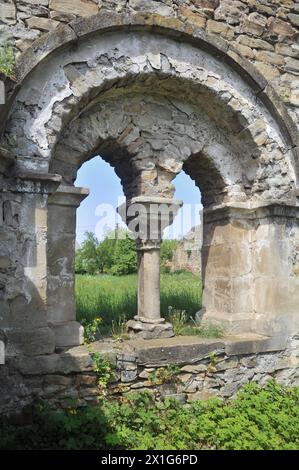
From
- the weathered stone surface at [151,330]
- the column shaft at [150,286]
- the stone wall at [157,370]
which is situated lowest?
the stone wall at [157,370]

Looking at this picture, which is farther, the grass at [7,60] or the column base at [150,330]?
the column base at [150,330]

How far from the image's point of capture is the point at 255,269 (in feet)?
15.6

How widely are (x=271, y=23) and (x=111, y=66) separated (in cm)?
211

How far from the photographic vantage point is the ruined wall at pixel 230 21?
3.53m

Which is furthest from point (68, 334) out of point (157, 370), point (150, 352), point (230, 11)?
point (230, 11)

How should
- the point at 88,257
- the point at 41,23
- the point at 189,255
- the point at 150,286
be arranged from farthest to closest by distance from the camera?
1. the point at 88,257
2. the point at 189,255
3. the point at 150,286
4. the point at 41,23

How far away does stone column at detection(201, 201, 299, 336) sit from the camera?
4574mm

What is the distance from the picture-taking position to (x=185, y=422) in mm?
3732

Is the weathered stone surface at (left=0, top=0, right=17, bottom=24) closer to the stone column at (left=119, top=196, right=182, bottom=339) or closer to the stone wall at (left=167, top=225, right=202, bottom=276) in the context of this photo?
the stone column at (left=119, top=196, right=182, bottom=339)

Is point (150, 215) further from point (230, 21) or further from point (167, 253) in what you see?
point (167, 253)

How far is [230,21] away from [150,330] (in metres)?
3.52

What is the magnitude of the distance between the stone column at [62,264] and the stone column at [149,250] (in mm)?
669

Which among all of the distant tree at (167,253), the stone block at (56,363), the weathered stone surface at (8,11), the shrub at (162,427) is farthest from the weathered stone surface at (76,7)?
the distant tree at (167,253)

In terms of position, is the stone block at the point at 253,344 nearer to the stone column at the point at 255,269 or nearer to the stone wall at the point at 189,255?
the stone column at the point at 255,269
